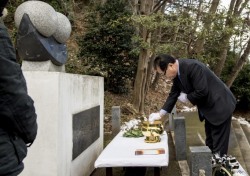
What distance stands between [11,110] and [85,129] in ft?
11.2

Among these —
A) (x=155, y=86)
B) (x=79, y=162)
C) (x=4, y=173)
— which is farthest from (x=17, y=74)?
(x=155, y=86)

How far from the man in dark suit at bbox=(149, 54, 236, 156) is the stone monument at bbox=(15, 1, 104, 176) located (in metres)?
1.32

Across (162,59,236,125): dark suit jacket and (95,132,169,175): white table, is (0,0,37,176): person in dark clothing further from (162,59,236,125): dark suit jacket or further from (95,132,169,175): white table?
(162,59,236,125): dark suit jacket


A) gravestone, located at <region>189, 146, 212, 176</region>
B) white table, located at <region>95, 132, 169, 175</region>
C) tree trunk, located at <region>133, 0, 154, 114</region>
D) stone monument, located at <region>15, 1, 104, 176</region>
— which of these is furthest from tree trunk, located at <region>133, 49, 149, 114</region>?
gravestone, located at <region>189, 146, 212, 176</region>

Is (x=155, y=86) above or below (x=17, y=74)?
below

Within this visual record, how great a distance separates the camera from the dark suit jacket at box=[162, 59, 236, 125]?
4.61 m

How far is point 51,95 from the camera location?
403 cm

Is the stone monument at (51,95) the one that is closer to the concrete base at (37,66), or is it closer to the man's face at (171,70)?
the concrete base at (37,66)

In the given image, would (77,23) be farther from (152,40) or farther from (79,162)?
(79,162)

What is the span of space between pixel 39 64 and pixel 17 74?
2748 mm

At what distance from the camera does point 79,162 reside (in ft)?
16.0

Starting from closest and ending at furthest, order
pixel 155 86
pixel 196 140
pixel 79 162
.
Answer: pixel 79 162, pixel 196 140, pixel 155 86

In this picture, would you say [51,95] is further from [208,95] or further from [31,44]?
[208,95]

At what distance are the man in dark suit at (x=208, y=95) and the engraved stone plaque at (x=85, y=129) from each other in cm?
132
